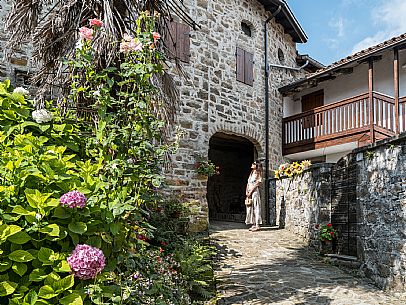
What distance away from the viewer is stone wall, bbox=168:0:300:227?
361 inches

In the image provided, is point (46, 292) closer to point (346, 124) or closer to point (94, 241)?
point (94, 241)

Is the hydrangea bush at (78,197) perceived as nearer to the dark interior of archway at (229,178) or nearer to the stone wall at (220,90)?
the stone wall at (220,90)

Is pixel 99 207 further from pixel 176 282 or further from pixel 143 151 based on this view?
pixel 176 282

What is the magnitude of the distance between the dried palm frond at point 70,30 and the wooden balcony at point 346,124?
7.09m

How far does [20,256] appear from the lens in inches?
71.5

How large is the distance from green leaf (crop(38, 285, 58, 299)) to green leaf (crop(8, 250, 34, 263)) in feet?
0.53

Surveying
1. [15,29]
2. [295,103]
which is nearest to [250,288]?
[15,29]

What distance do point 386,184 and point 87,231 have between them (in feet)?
13.2

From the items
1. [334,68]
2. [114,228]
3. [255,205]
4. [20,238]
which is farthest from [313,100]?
[20,238]

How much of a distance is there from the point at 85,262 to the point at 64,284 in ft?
0.53

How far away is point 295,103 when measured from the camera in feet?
46.4

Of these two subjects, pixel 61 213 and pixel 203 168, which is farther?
pixel 203 168

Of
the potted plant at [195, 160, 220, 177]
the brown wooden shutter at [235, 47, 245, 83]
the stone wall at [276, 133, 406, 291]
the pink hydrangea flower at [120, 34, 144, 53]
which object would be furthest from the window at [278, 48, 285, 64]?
the pink hydrangea flower at [120, 34, 144, 53]

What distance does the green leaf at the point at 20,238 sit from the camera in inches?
71.9
